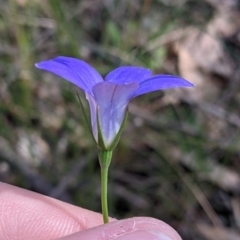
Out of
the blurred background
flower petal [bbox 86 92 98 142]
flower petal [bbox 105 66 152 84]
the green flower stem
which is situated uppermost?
flower petal [bbox 105 66 152 84]

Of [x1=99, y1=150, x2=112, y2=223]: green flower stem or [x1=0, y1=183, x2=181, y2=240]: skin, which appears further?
[x1=0, y1=183, x2=181, y2=240]: skin

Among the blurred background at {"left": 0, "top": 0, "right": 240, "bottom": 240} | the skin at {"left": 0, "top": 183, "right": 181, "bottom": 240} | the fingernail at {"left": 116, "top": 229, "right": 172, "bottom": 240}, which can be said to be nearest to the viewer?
the fingernail at {"left": 116, "top": 229, "right": 172, "bottom": 240}

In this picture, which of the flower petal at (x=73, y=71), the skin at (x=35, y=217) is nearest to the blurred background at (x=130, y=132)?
the skin at (x=35, y=217)

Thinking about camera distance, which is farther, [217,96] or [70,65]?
[217,96]

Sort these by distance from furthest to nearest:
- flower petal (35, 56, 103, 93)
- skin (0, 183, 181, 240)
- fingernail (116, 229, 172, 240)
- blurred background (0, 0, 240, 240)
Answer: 1. blurred background (0, 0, 240, 240)
2. skin (0, 183, 181, 240)
3. fingernail (116, 229, 172, 240)
4. flower petal (35, 56, 103, 93)

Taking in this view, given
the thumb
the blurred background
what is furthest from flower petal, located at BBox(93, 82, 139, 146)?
the blurred background

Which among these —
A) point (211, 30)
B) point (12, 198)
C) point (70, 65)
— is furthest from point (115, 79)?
point (211, 30)

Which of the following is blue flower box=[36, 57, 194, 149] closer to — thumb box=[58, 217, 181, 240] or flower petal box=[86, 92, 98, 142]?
flower petal box=[86, 92, 98, 142]

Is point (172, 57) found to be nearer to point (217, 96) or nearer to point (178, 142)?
point (217, 96)

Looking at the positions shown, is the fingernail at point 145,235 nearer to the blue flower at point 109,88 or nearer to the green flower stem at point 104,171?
the green flower stem at point 104,171
